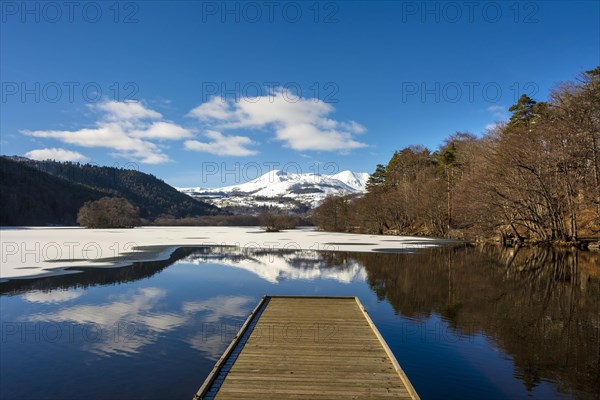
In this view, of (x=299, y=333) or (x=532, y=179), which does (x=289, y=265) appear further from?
(x=532, y=179)

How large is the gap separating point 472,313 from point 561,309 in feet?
13.9

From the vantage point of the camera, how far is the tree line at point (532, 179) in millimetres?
38344

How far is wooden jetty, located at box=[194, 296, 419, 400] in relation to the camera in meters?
7.16

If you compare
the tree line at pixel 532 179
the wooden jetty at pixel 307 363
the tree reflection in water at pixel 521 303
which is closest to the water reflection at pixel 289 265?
the tree reflection in water at pixel 521 303

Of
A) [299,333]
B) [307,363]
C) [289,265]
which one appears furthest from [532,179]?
[307,363]

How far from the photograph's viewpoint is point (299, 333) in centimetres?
1120

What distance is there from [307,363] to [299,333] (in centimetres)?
260

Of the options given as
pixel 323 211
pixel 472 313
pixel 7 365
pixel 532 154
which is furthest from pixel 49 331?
pixel 323 211

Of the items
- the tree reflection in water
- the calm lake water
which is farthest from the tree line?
the calm lake water

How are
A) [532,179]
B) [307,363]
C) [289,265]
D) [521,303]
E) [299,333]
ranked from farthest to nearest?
1. [532,179]
2. [289,265]
3. [521,303]
4. [299,333]
5. [307,363]

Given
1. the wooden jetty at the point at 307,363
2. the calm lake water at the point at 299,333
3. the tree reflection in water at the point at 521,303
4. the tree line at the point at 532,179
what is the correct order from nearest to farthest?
the wooden jetty at the point at 307,363 → the calm lake water at the point at 299,333 → the tree reflection in water at the point at 521,303 → the tree line at the point at 532,179

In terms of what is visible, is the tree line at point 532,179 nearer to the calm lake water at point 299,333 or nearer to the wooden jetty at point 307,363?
the calm lake water at point 299,333

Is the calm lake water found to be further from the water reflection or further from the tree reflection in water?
the water reflection

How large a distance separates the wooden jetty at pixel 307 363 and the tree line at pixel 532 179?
37.1 m
